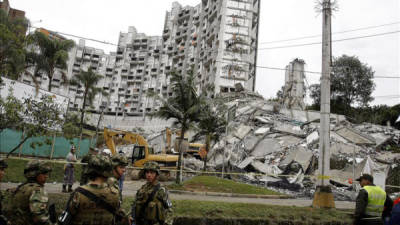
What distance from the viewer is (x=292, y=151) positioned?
2361 centimetres

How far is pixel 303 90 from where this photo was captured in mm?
49375

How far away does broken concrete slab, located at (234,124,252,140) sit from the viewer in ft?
108

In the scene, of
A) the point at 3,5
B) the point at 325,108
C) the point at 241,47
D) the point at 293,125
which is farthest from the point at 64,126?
the point at 241,47

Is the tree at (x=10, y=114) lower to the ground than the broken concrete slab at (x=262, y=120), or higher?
lower

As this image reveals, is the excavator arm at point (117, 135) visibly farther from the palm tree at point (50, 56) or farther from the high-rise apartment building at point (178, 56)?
the high-rise apartment building at point (178, 56)

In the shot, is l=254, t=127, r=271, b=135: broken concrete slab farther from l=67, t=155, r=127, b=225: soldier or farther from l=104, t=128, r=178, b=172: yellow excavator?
l=67, t=155, r=127, b=225: soldier

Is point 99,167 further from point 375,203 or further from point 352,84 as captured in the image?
point 352,84

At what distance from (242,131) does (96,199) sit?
103 ft

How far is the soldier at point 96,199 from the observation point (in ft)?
9.70

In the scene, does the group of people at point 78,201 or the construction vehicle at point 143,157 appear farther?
the construction vehicle at point 143,157

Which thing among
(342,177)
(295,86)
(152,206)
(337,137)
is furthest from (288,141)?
(152,206)

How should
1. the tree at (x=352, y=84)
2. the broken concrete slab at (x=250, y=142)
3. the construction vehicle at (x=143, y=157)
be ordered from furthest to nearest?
1. the tree at (x=352, y=84)
2. the broken concrete slab at (x=250, y=142)
3. the construction vehicle at (x=143, y=157)

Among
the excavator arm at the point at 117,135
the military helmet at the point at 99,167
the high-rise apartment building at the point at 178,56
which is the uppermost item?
the high-rise apartment building at the point at 178,56

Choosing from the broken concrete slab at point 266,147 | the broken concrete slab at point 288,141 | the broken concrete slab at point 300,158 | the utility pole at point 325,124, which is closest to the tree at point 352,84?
the broken concrete slab at point 288,141
